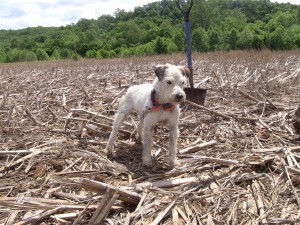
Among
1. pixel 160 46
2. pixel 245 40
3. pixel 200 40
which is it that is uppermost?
pixel 200 40

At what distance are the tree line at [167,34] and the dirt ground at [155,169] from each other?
14.5 feet

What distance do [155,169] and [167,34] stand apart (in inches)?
2607

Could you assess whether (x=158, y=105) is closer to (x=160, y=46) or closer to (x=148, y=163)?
(x=148, y=163)

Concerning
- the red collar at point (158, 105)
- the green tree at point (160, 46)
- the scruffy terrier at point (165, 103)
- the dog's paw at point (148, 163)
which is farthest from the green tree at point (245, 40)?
the dog's paw at point (148, 163)

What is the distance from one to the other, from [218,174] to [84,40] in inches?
3249

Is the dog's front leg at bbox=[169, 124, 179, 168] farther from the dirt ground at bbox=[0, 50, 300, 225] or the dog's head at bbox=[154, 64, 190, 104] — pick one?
the dog's head at bbox=[154, 64, 190, 104]

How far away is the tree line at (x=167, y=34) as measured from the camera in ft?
140

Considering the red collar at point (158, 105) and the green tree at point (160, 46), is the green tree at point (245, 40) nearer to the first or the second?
the green tree at point (160, 46)

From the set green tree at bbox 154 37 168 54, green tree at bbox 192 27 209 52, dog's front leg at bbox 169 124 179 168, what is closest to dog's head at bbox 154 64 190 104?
dog's front leg at bbox 169 124 179 168

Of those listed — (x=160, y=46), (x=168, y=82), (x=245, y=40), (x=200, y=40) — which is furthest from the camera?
(x=160, y=46)

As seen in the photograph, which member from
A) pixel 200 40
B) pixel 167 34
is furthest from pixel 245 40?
pixel 167 34

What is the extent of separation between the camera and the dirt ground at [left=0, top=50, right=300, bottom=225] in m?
3.33

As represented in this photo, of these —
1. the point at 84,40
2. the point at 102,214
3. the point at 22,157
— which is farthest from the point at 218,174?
the point at 84,40

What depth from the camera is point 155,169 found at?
15.7 ft
